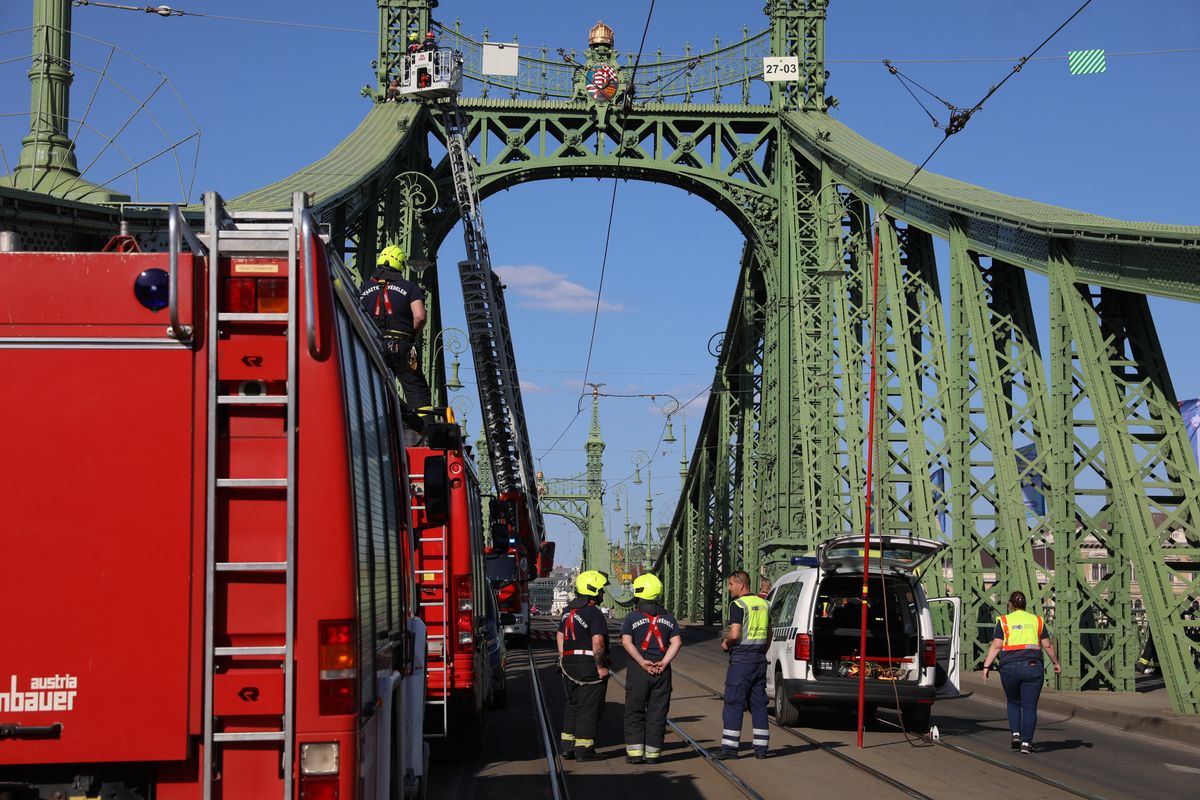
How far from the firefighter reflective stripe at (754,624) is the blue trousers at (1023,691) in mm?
2819

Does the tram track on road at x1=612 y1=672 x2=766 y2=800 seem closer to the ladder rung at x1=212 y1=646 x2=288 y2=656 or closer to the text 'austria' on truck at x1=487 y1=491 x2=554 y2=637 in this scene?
the ladder rung at x1=212 y1=646 x2=288 y2=656

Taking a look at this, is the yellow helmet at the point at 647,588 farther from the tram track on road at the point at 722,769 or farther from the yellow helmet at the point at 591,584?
the tram track on road at the point at 722,769

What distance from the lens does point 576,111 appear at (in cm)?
3481

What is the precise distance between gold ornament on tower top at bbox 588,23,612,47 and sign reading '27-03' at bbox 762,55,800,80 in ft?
12.1

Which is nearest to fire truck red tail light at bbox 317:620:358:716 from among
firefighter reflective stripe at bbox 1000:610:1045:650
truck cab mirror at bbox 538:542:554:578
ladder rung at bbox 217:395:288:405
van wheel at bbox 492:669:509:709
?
ladder rung at bbox 217:395:288:405

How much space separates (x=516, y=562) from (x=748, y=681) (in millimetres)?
22625

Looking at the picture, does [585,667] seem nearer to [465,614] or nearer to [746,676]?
[465,614]

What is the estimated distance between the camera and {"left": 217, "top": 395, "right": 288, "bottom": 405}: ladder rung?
5.31 m

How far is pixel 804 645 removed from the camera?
15984 millimetres

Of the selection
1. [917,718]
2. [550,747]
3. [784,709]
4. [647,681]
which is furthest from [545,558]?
[647,681]

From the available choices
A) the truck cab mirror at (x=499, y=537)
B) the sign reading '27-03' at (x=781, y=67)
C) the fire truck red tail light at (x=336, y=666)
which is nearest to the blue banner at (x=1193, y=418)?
the truck cab mirror at (x=499, y=537)

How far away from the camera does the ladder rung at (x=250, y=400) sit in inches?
209

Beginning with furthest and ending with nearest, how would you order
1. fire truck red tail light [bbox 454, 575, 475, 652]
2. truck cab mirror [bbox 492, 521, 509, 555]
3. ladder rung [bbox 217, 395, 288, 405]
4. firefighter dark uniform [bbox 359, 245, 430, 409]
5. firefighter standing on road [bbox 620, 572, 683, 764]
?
1. truck cab mirror [bbox 492, 521, 509, 555]
2. fire truck red tail light [bbox 454, 575, 475, 652]
3. firefighter standing on road [bbox 620, 572, 683, 764]
4. firefighter dark uniform [bbox 359, 245, 430, 409]
5. ladder rung [bbox 217, 395, 288, 405]

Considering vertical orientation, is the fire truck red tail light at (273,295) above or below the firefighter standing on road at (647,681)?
above
